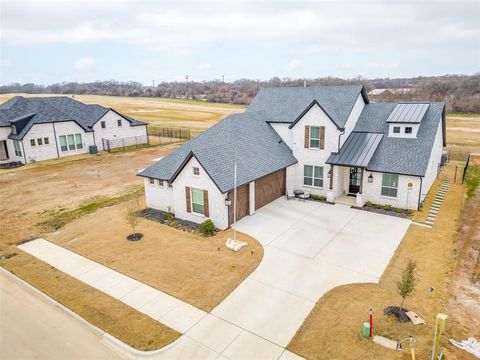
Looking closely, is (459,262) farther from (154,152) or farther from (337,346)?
(154,152)

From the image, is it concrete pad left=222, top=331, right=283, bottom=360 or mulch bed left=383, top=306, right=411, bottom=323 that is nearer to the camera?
concrete pad left=222, top=331, right=283, bottom=360

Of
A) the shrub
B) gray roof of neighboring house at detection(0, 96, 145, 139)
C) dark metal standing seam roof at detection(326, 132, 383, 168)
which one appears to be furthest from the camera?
gray roof of neighboring house at detection(0, 96, 145, 139)

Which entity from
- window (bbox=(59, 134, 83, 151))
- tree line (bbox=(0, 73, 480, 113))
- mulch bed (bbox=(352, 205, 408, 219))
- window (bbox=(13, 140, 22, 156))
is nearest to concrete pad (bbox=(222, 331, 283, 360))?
mulch bed (bbox=(352, 205, 408, 219))

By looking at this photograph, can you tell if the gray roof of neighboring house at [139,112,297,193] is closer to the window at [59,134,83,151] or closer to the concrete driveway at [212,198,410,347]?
the concrete driveway at [212,198,410,347]

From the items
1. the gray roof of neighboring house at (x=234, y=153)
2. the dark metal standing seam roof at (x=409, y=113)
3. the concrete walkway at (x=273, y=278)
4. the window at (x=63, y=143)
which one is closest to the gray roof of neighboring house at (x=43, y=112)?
the window at (x=63, y=143)

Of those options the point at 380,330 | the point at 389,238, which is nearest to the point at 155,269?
the point at 380,330

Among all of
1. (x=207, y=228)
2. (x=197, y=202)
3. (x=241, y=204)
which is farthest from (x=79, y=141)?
(x=207, y=228)

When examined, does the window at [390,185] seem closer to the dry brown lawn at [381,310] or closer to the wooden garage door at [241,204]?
the dry brown lawn at [381,310]
